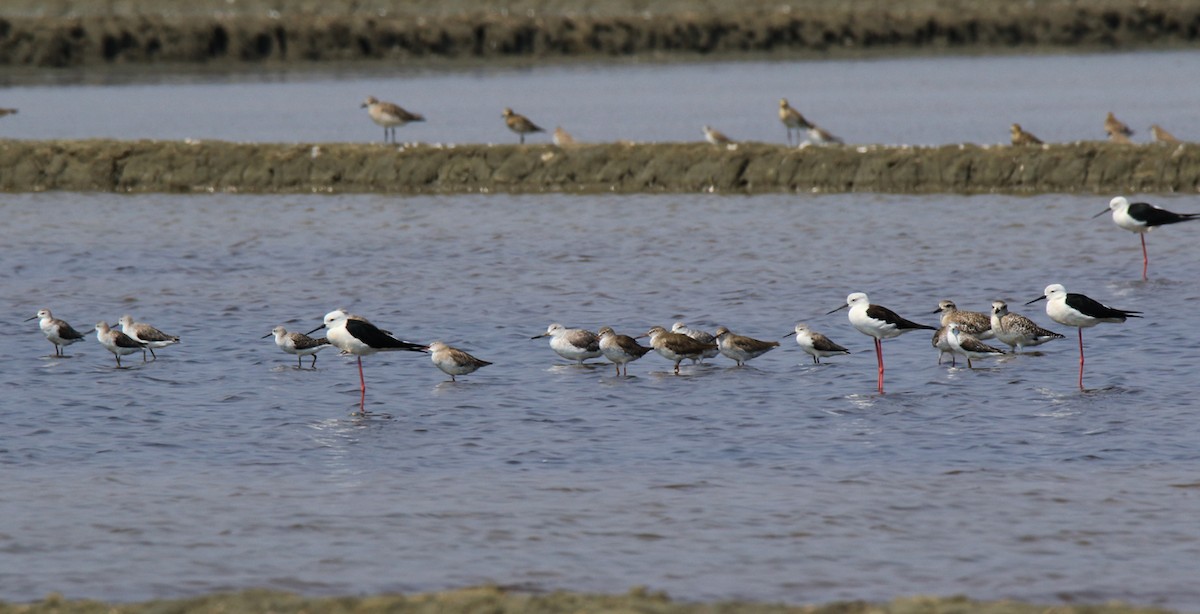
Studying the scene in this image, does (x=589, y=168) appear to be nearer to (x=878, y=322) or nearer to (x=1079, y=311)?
(x=878, y=322)

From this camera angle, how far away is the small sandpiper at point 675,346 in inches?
715

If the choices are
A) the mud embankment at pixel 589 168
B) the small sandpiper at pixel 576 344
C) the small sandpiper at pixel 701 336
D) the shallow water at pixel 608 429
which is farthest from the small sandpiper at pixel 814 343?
the mud embankment at pixel 589 168

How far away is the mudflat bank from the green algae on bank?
6516 cm

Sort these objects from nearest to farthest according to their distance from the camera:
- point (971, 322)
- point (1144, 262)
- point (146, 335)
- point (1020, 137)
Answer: point (971, 322) → point (146, 335) → point (1144, 262) → point (1020, 137)

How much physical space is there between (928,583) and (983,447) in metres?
4.04

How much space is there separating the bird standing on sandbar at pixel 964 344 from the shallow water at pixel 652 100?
23.1 metres

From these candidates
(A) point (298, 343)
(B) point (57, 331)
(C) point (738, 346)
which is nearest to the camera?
(C) point (738, 346)

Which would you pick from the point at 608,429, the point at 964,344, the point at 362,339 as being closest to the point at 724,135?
the point at 964,344

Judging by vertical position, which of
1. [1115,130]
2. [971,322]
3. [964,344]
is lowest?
[964,344]

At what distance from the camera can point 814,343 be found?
18.2 m

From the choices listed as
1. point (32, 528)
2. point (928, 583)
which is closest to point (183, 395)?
point (32, 528)

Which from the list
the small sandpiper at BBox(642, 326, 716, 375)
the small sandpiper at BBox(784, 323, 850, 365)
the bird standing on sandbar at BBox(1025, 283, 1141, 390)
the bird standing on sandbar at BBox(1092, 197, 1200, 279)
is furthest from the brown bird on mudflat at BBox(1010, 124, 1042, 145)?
the small sandpiper at BBox(642, 326, 716, 375)

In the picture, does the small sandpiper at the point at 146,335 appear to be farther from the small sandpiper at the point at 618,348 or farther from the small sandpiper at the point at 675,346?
the small sandpiper at the point at 675,346

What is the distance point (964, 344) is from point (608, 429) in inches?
186
